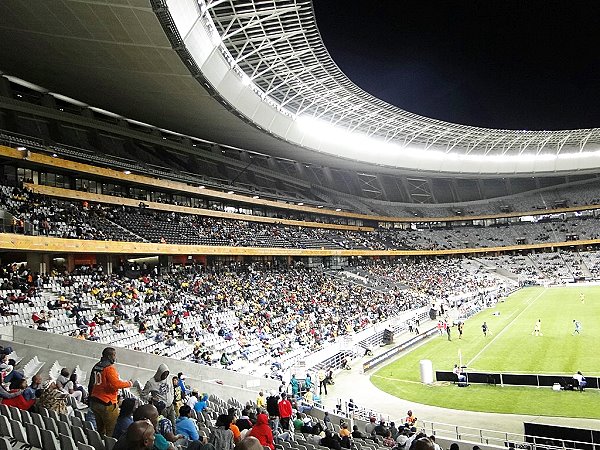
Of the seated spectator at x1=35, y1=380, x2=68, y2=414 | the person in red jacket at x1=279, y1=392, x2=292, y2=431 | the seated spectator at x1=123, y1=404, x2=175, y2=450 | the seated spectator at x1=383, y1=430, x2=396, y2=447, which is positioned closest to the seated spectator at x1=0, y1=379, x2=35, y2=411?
the seated spectator at x1=35, y1=380, x2=68, y2=414

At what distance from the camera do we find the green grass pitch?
21.9m

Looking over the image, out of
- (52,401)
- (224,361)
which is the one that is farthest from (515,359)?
(52,401)

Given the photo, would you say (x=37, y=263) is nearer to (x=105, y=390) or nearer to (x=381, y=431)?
(x=381, y=431)

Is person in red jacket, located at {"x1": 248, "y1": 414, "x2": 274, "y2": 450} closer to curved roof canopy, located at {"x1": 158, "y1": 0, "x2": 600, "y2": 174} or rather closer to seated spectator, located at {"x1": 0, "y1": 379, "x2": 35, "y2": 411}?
seated spectator, located at {"x1": 0, "y1": 379, "x2": 35, "y2": 411}

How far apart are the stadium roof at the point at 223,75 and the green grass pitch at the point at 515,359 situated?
19.2 metres

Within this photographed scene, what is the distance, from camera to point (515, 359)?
2972cm

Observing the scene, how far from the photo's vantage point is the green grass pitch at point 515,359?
21859 millimetres

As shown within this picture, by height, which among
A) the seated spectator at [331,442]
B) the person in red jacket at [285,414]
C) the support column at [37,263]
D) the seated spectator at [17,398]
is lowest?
the person in red jacket at [285,414]

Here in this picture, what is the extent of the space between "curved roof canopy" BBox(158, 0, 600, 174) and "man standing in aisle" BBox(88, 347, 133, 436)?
18003 millimetres

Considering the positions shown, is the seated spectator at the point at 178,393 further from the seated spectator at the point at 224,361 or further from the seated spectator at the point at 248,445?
the seated spectator at the point at 248,445

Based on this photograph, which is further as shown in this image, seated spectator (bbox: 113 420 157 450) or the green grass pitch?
the green grass pitch

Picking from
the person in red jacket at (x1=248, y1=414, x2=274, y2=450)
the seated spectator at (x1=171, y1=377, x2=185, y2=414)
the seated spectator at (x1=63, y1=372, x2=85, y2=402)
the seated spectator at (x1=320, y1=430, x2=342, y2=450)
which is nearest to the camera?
the person in red jacket at (x1=248, y1=414, x2=274, y2=450)

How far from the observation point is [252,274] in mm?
45656

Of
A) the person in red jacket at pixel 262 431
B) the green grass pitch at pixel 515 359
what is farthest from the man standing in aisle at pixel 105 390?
the green grass pitch at pixel 515 359
